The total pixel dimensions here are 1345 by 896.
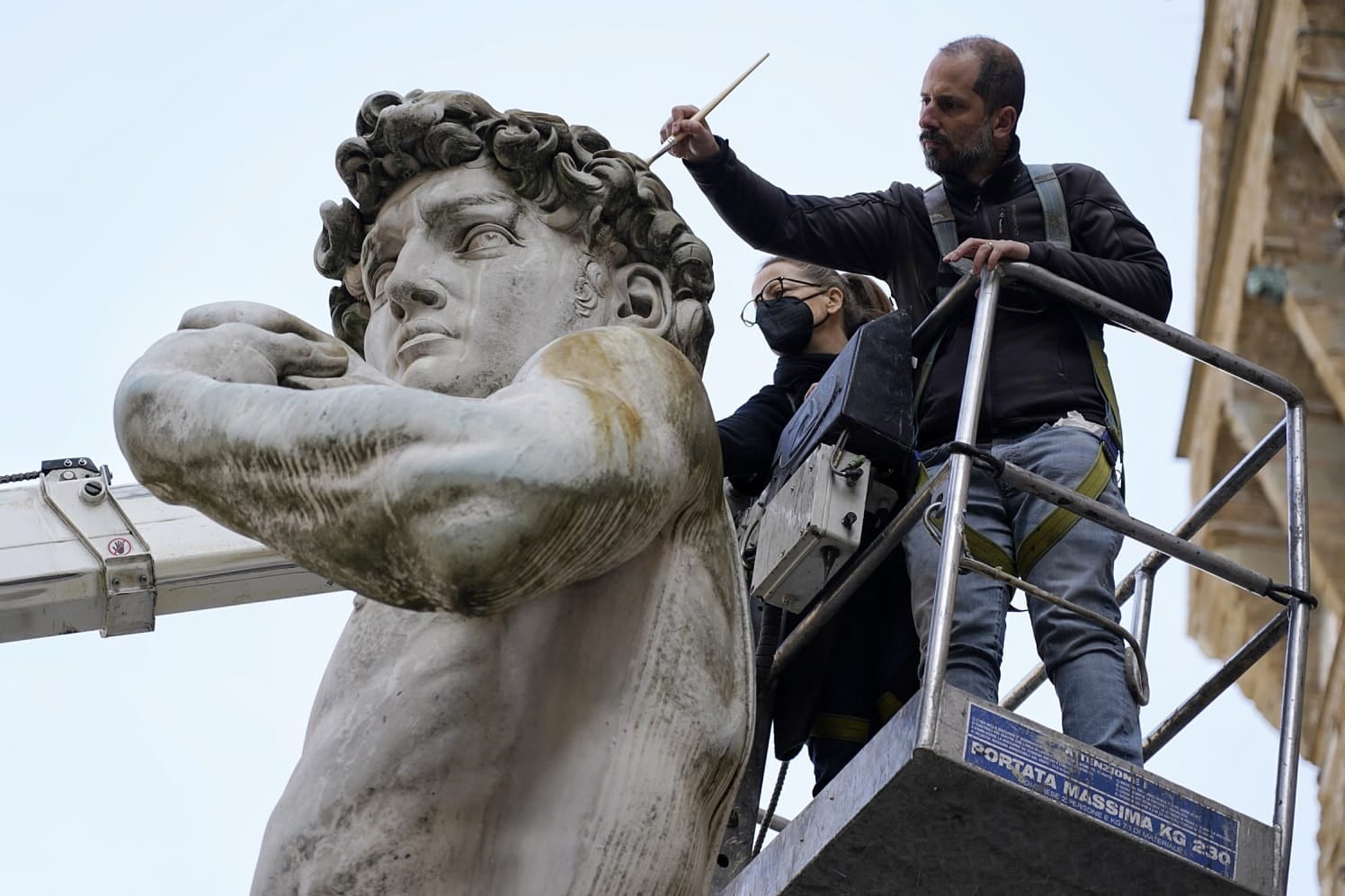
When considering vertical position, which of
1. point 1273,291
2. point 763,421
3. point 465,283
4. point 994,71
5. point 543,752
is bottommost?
point 543,752

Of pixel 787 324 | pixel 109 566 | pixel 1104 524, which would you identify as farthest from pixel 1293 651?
pixel 109 566

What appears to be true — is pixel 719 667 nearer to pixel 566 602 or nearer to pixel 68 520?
pixel 566 602

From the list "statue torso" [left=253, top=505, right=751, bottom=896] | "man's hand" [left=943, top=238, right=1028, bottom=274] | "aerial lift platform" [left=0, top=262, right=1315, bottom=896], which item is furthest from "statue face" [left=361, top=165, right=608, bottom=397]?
"man's hand" [left=943, top=238, right=1028, bottom=274]

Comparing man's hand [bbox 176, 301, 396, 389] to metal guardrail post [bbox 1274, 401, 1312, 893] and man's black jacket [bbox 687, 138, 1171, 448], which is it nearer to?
metal guardrail post [bbox 1274, 401, 1312, 893]

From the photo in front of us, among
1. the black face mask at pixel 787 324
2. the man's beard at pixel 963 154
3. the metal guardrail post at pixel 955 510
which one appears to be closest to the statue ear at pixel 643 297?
the metal guardrail post at pixel 955 510

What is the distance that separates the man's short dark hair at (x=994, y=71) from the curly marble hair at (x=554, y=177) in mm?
2395

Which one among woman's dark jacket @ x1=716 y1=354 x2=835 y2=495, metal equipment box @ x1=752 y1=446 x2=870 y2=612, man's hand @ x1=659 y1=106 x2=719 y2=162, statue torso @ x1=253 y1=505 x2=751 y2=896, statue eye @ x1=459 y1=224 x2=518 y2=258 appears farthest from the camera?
man's hand @ x1=659 y1=106 x2=719 y2=162

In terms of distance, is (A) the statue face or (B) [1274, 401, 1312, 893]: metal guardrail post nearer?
(A) the statue face

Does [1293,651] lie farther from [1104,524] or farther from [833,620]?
[833,620]

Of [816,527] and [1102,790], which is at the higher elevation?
[816,527]

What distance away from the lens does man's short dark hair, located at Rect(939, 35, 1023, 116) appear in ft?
22.7

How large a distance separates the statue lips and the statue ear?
339 millimetres

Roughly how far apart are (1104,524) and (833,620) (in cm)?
61

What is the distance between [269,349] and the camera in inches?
159
